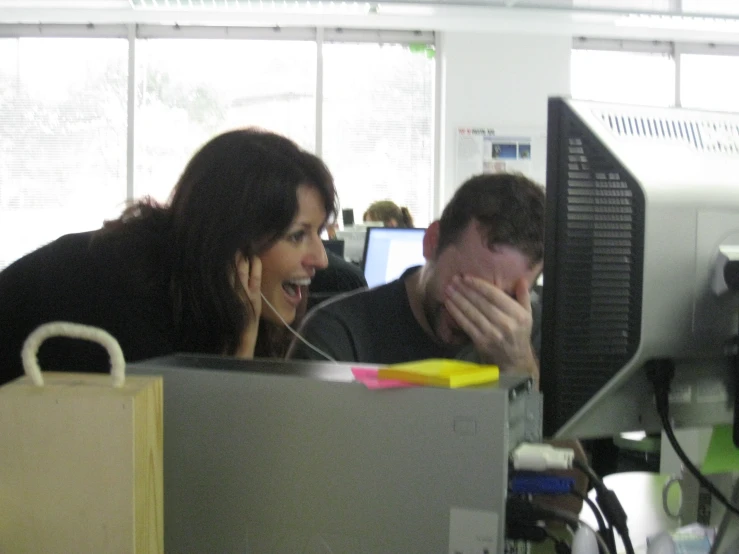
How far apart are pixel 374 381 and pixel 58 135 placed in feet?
17.0

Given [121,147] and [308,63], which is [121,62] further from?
[308,63]

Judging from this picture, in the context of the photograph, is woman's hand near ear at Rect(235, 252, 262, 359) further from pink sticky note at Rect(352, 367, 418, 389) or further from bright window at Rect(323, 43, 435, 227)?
bright window at Rect(323, 43, 435, 227)

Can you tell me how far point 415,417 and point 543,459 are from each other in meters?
0.11

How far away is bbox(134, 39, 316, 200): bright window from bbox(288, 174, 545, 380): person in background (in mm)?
3898

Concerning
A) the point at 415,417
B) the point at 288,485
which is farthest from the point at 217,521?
the point at 415,417

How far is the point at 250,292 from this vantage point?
54.5 inches

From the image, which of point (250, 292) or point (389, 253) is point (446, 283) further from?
point (389, 253)

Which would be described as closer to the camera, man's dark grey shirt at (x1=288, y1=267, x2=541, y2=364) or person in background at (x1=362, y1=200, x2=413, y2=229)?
man's dark grey shirt at (x1=288, y1=267, x2=541, y2=364)

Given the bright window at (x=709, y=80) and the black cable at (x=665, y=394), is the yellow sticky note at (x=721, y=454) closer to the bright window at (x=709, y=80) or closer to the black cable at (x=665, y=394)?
the black cable at (x=665, y=394)

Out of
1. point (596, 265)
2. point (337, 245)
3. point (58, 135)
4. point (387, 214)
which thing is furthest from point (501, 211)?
point (58, 135)

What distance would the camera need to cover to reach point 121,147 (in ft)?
17.2

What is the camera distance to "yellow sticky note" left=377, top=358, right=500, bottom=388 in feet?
1.97

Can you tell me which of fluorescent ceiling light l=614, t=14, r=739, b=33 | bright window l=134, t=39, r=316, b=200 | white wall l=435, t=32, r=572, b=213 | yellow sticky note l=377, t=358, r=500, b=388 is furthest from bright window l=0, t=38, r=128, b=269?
yellow sticky note l=377, t=358, r=500, b=388

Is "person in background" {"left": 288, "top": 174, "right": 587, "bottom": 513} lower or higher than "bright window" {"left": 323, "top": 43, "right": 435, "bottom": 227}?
lower
